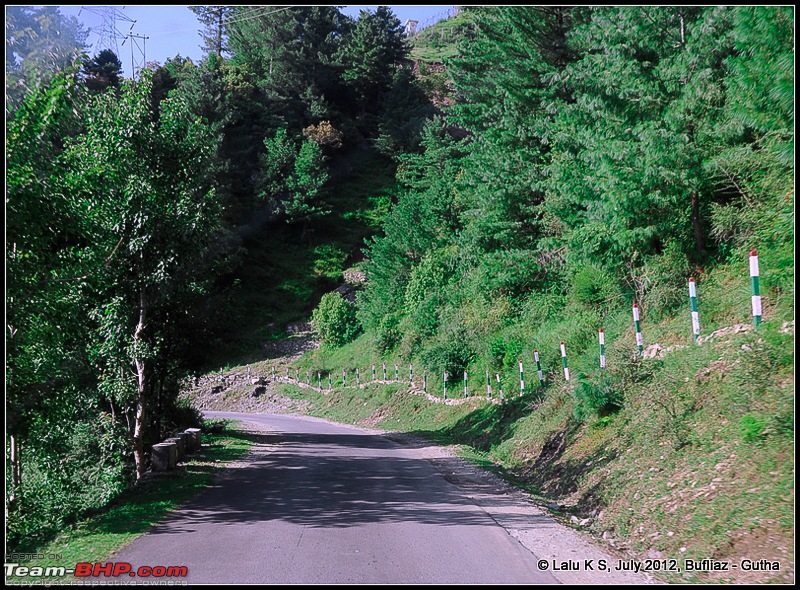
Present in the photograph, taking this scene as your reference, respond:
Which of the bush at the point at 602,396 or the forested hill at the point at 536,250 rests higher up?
the forested hill at the point at 536,250

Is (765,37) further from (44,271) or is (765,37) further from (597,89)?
(44,271)

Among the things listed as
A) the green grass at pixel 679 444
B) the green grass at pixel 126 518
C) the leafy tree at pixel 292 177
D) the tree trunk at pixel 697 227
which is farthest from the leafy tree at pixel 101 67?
the leafy tree at pixel 292 177

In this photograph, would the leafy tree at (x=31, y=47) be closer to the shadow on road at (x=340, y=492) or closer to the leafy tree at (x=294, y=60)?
the shadow on road at (x=340, y=492)

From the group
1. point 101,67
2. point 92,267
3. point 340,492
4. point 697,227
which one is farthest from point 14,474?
point 697,227

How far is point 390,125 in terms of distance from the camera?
225 ft

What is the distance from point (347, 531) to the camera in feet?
26.2

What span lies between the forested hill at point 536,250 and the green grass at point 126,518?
3.68 feet

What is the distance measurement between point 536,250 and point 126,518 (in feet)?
59.9

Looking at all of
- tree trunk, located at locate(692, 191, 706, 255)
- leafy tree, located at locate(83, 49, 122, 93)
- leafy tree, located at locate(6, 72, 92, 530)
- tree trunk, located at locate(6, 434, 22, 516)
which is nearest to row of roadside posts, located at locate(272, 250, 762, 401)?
tree trunk, located at locate(692, 191, 706, 255)

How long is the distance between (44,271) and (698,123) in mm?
12488

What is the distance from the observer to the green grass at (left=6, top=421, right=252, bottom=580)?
7223 mm

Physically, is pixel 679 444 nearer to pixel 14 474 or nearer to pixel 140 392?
pixel 140 392

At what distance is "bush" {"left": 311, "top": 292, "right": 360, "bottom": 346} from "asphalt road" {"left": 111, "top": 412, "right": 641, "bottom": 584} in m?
33.4

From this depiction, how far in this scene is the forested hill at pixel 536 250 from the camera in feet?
28.2
